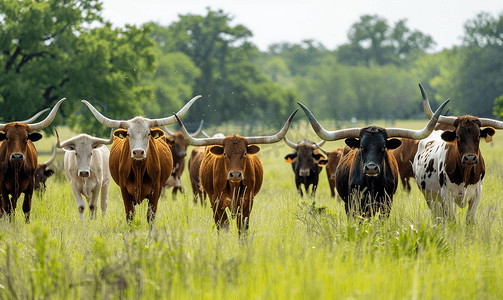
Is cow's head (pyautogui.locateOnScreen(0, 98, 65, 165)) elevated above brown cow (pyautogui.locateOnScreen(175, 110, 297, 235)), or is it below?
above

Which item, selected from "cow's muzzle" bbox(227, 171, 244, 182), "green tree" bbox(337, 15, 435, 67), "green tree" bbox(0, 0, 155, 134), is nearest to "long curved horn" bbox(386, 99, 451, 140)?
"cow's muzzle" bbox(227, 171, 244, 182)

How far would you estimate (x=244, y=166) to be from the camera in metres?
6.05

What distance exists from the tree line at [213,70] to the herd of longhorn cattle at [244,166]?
12983 mm

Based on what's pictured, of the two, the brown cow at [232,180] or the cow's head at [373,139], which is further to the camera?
the brown cow at [232,180]

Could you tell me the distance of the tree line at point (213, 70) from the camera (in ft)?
76.9

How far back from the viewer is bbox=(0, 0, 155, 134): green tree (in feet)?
72.5

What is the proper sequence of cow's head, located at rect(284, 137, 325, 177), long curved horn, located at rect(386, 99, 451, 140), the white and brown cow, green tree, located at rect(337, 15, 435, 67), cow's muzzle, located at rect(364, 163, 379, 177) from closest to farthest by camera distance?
1. cow's muzzle, located at rect(364, 163, 379, 177)
2. the white and brown cow
3. long curved horn, located at rect(386, 99, 451, 140)
4. cow's head, located at rect(284, 137, 325, 177)
5. green tree, located at rect(337, 15, 435, 67)

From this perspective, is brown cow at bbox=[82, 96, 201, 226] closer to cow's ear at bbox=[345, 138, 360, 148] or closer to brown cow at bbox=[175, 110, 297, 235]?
brown cow at bbox=[175, 110, 297, 235]

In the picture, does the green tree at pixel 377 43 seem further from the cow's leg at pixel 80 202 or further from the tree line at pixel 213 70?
the cow's leg at pixel 80 202

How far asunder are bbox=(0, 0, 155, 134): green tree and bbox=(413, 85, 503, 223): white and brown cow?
58.6ft

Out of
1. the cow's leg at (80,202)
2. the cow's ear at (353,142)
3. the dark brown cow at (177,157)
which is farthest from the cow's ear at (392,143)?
the dark brown cow at (177,157)

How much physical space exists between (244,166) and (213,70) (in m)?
44.8

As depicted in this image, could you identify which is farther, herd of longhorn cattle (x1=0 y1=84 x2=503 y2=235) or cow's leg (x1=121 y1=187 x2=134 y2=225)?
cow's leg (x1=121 y1=187 x2=134 y2=225)

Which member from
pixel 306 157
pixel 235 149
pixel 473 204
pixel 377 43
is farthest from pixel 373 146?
pixel 377 43
